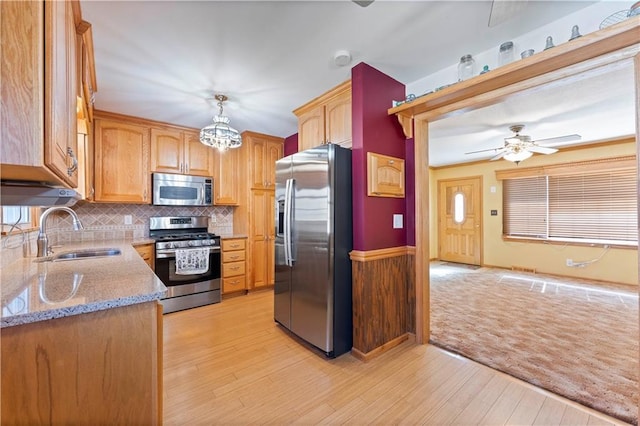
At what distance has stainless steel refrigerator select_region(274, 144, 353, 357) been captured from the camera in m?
2.22

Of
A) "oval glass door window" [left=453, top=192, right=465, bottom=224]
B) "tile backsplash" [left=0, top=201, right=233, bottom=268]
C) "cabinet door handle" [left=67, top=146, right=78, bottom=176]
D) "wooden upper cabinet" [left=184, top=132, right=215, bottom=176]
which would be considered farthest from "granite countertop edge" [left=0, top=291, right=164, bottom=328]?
"oval glass door window" [left=453, top=192, right=465, bottom=224]

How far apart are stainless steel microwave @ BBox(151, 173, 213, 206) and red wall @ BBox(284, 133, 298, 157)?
126 cm

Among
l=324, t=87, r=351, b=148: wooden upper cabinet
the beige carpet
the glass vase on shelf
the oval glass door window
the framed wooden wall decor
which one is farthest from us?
the oval glass door window

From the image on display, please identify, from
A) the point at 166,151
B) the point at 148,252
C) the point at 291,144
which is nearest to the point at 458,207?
the point at 291,144

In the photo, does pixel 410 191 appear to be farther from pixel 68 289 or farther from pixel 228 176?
pixel 228 176

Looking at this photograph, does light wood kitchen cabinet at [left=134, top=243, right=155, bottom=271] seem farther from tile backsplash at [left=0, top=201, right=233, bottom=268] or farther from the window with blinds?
the window with blinds

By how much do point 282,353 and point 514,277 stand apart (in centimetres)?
461

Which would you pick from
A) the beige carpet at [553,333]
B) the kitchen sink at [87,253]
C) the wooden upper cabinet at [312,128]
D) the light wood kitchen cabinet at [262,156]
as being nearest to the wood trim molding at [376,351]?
the beige carpet at [553,333]

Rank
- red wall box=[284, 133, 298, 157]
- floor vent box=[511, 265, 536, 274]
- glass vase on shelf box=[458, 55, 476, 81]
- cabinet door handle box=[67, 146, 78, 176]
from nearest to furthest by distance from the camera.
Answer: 1. cabinet door handle box=[67, 146, 78, 176]
2. glass vase on shelf box=[458, 55, 476, 81]
3. red wall box=[284, 133, 298, 157]
4. floor vent box=[511, 265, 536, 274]

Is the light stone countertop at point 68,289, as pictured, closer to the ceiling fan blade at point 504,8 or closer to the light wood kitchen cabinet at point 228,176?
the ceiling fan blade at point 504,8

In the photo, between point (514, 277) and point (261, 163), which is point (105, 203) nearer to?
point (261, 163)

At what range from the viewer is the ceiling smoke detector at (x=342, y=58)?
81.9 inches

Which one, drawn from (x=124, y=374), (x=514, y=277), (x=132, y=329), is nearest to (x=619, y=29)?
(x=132, y=329)

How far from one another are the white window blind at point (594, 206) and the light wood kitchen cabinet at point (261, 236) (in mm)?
5251
